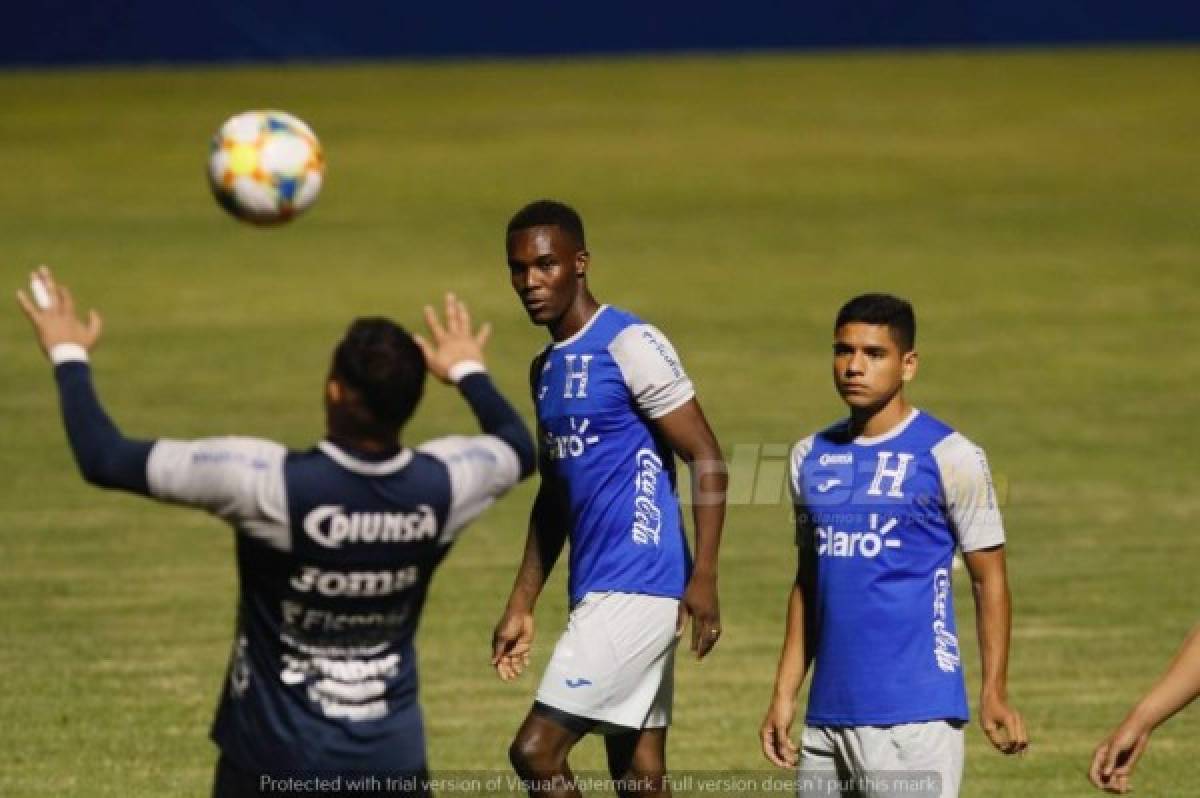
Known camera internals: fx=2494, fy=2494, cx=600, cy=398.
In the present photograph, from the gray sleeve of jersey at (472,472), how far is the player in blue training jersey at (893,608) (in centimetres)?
110

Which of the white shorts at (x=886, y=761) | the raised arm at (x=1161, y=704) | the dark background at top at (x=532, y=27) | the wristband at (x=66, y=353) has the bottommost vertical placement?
the white shorts at (x=886, y=761)

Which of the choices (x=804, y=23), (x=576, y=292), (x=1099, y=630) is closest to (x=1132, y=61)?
(x=804, y=23)

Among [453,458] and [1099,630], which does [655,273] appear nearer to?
[1099,630]

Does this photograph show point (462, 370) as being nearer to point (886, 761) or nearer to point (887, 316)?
point (887, 316)

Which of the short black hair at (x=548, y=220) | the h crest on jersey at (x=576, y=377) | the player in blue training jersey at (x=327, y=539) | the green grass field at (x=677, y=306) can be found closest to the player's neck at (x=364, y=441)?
the player in blue training jersey at (x=327, y=539)

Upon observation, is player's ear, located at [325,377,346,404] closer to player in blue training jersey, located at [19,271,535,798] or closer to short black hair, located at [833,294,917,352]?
player in blue training jersey, located at [19,271,535,798]

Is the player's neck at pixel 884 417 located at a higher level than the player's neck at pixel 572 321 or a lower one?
lower

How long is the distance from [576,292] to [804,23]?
33.5 metres

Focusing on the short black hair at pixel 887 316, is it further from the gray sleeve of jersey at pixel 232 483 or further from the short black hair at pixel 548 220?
the gray sleeve of jersey at pixel 232 483

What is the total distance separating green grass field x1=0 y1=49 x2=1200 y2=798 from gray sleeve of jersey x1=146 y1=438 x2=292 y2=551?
3674 mm

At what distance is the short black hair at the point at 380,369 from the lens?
232 inches

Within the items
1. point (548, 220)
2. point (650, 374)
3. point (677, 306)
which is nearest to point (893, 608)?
point (650, 374)

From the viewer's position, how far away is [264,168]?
11.4 m

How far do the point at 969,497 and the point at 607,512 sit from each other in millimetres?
1213
